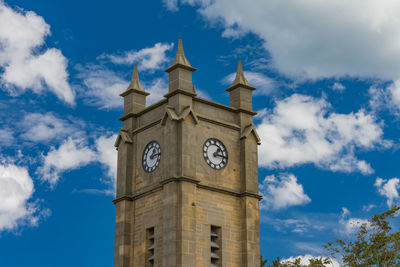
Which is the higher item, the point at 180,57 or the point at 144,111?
the point at 180,57

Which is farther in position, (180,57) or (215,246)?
(180,57)

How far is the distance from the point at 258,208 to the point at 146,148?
30.4 ft

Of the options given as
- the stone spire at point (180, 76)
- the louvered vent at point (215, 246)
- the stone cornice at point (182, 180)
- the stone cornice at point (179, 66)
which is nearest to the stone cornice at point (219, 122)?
the stone spire at point (180, 76)

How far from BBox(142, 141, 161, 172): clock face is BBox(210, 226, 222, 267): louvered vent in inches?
242

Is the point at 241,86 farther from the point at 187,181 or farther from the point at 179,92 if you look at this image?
the point at 187,181

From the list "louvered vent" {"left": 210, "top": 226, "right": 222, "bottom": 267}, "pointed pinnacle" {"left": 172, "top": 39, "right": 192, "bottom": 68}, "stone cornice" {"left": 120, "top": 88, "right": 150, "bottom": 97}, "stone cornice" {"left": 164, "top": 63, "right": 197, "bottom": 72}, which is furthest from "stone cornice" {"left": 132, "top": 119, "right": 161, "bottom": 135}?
"louvered vent" {"left": 210, "top": 226, "right": 222, "bottom": 267}

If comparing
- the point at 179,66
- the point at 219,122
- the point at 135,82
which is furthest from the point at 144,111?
the point at 219,122

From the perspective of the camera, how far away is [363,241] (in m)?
55.2

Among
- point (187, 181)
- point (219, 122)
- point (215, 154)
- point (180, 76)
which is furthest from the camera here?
point (219, 122)

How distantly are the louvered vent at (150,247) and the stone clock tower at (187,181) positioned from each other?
0.07m

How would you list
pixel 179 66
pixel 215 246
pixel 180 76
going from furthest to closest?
pixel 179 66 → pixel 180 76 → pixel 215 246

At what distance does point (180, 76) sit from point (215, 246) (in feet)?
39.9

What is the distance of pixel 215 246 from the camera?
54.2 meters

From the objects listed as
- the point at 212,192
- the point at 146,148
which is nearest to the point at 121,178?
the point at 146,148
